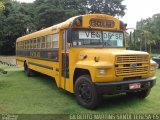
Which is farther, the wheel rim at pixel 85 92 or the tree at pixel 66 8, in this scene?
the tree at pixel 66 8

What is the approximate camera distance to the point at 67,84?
817cm

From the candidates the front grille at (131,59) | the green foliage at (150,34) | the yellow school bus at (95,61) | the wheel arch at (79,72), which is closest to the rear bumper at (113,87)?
the yellow school bus at (95,61)

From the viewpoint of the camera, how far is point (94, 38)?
26.3 ft

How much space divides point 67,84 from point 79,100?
100 centimetres

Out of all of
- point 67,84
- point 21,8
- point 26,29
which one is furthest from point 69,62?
point 21,8

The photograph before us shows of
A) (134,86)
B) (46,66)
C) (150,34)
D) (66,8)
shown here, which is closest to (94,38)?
(134,86)

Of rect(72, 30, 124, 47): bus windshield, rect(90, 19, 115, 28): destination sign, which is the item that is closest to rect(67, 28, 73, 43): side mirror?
rect(72, 30, 124, 47): bus windshield

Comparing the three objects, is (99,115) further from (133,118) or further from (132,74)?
(132,74)

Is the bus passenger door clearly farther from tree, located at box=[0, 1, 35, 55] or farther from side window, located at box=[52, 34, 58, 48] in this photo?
tree, located at box=[0, 1, 35, 55]

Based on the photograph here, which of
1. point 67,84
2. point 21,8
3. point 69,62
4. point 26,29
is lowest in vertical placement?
point 67,84

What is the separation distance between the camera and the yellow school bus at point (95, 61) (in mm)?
6652

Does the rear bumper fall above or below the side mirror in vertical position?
below

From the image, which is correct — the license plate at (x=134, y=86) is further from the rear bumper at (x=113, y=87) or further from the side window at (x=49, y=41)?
the side window at (x=49, y=41)

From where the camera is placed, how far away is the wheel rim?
6.95 meters
